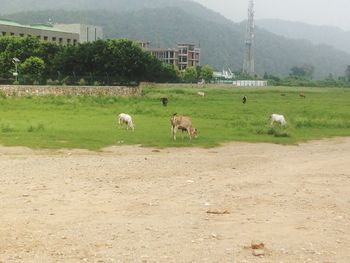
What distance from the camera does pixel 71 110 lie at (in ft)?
149

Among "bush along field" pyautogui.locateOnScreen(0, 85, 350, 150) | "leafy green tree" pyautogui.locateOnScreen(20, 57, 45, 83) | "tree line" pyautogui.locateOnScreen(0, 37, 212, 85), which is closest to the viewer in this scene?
"bush along field" pyautogui.locateOnScreen(0, 85, 350, 150)

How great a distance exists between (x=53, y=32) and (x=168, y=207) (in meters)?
127

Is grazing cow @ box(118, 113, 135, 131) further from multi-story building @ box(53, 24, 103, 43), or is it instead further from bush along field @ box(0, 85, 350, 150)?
multi-story building @ box(53, 24, 103, 43)

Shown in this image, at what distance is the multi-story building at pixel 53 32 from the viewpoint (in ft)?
404

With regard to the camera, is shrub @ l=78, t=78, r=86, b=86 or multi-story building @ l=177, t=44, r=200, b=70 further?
multi-story building @ l=177, t=44, r=200, b=70

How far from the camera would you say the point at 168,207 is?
13.8 meters

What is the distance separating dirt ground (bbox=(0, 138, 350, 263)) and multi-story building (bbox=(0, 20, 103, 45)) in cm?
9806

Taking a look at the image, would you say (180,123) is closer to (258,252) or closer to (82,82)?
(258,252)

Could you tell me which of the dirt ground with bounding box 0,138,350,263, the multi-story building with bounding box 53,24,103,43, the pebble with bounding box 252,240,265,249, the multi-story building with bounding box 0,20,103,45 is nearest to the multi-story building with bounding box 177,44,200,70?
the multi-story building with bounding box 0,20,103,45

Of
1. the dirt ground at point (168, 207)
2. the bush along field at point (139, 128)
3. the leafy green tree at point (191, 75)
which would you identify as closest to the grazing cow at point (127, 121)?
the bush along field at point (139, 128)

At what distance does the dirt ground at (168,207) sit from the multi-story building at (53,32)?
98060 millimetres

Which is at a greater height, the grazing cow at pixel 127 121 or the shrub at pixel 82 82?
the shrub at pixel 82 82

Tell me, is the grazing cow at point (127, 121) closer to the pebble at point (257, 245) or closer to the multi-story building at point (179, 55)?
the pebble at point (257, 245)

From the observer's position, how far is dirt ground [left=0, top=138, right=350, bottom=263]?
1037 cm
